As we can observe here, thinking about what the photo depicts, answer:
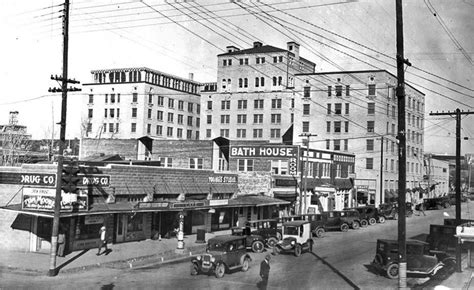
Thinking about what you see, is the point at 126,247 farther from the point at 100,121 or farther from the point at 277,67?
the point at 100,121

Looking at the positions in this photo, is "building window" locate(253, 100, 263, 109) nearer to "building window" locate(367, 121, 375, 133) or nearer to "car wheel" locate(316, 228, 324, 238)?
"building window" locate(367, 121, 375, 133)

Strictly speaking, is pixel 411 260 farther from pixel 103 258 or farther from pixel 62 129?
pixel 62 129

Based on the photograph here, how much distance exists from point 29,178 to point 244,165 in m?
31.3

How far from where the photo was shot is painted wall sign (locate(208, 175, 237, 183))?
42234 mm

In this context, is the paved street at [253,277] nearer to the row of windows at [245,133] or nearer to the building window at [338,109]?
the building window at [338,109]

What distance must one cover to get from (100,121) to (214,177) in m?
67.8

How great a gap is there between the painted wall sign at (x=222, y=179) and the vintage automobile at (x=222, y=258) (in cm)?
1791

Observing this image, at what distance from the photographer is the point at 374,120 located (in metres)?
78.8

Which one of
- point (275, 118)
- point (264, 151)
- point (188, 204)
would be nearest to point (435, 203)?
point (275, 118)

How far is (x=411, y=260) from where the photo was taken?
2297 centimetres

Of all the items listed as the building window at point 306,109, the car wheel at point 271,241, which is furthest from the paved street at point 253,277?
the building window at point 306,109

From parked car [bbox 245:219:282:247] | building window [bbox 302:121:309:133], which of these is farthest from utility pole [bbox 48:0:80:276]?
building window [bbox 302:121:309:133]

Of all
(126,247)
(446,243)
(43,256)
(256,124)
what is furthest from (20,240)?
(256,124)

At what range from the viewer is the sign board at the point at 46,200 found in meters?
26.4
